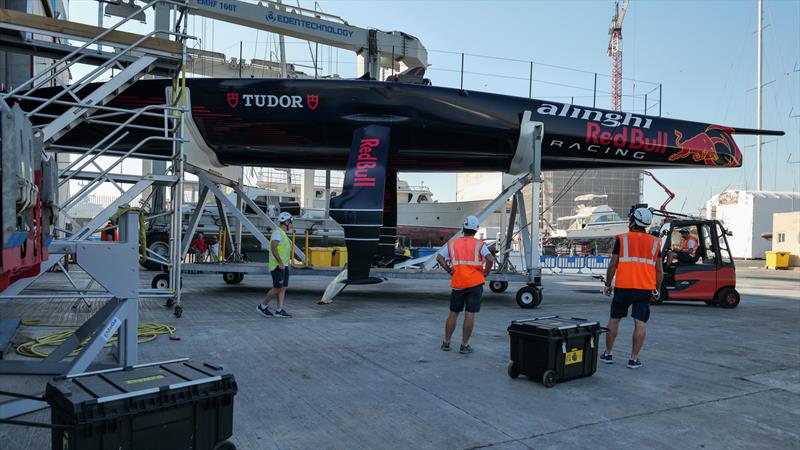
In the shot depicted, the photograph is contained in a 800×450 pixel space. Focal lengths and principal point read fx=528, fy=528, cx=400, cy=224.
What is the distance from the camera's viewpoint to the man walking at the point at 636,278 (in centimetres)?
552

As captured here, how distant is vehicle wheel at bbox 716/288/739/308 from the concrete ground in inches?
97.1

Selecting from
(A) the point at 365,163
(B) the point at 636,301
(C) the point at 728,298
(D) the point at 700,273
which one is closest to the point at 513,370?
(B) the point at 636,301

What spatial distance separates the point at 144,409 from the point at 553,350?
3353 millimetres

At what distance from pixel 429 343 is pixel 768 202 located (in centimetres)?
5194

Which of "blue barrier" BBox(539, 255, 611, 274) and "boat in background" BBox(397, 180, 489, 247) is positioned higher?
"boat in background" BBox(397, 180, 489, 247)

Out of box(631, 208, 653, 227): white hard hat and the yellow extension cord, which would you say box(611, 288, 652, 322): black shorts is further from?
the yellow extension cord

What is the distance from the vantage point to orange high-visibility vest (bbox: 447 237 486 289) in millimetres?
5957

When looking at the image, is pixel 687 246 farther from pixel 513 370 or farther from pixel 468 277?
pixel 513 370

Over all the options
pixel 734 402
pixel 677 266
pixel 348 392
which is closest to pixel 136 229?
pixel 348 392

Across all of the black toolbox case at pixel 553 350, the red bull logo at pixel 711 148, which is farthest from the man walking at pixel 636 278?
the red bull logo at pixel 711 148

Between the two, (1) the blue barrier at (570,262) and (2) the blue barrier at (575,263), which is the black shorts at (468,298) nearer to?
(2) the blue barrier at (575,263)

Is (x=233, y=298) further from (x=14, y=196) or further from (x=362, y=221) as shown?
(x=14, y=196)

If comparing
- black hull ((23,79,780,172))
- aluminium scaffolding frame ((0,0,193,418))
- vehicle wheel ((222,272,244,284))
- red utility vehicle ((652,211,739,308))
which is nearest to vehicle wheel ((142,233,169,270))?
vehicle wheel ((222,272,244,284))

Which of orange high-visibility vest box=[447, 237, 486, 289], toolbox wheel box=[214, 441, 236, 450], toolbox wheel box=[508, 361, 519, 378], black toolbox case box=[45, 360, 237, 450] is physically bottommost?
toolbox wheel box=[508, 361, 519, 378]
